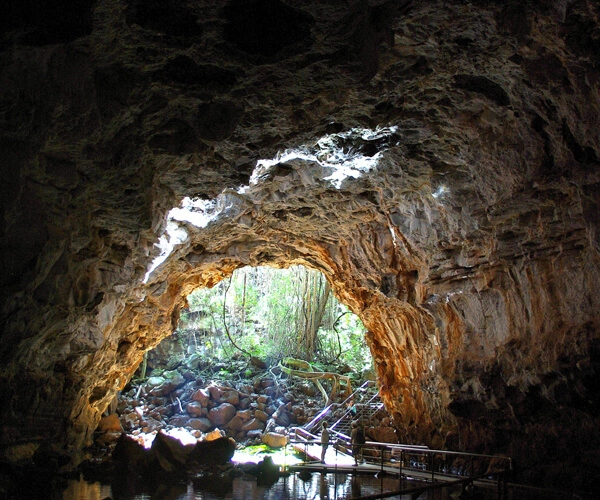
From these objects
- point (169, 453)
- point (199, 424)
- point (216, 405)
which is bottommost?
point (169, 453)

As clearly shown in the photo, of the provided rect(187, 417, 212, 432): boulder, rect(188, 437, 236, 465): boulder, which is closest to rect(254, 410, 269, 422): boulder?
rect(187, 417, 212, 432): boulder

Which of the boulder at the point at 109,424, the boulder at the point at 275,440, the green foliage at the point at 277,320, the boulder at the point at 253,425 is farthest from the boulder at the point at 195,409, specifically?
the boulder at the point at 109,424

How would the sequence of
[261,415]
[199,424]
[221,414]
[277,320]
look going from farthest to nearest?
[277,320] → [261,415] → [221,414] → [199,424]

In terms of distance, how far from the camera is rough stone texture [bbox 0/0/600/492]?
4.18 metres

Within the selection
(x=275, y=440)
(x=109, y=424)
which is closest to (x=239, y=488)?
(x=275, y=440)

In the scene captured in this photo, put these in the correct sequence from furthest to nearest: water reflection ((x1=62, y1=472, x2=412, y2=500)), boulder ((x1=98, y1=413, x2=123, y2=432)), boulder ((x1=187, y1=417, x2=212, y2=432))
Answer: boulder ((x1=187, y1=417, x2=212, y2=432)) → boulder ((x1=98, y1=413, x2=123, y2=432)) → water reflection ((x1=62, y1=472, x2=412, y2=500))

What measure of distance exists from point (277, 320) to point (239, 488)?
1162 cm

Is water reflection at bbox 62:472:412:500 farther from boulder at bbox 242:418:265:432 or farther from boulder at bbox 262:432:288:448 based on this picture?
boulder at bbox 242:418:265:432

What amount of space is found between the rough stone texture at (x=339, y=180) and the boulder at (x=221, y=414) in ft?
22.6

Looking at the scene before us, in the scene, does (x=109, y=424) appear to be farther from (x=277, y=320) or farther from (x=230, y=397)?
(x=277, y=320)

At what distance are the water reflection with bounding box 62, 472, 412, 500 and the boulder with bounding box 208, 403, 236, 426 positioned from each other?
713 cm

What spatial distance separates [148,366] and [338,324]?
7575 mm

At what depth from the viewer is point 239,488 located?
8.88 meters

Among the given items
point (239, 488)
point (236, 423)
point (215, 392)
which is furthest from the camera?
point (215, 392)
